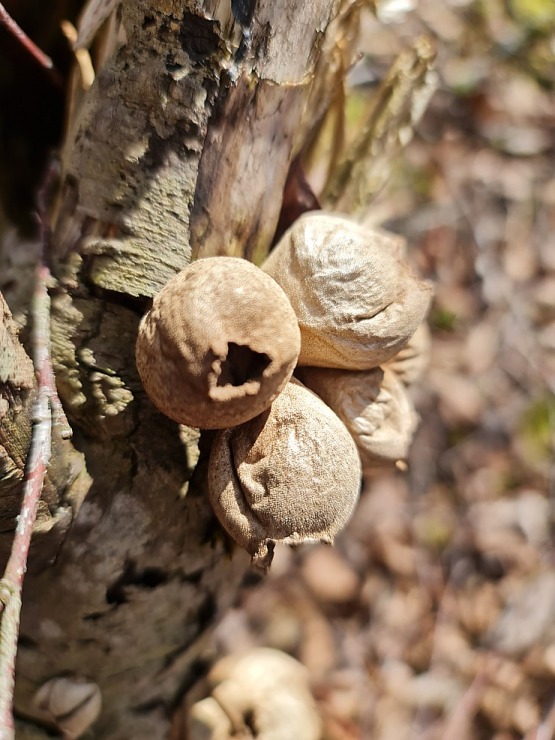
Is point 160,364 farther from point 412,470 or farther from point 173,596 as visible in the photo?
point 412,470

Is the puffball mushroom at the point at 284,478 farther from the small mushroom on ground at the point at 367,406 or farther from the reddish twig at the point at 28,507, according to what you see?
the reddish twig at the point at 28,507

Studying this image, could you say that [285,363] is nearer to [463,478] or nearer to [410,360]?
[410,360]

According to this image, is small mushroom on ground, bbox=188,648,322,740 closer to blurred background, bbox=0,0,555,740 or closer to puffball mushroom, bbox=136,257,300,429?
blurred background, bbox=0,0,555,740

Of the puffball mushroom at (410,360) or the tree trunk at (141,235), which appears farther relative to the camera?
the puffball mushroom at (410,360)

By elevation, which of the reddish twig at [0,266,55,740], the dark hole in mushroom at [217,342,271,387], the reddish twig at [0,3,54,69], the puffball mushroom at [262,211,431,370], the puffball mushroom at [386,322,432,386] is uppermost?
the reddish twig at [0,3,54,69]

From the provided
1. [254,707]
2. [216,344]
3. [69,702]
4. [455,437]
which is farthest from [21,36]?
[455,437]

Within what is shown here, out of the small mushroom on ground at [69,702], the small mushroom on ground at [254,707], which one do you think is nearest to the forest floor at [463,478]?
the small mushroom on ground at [254,707]

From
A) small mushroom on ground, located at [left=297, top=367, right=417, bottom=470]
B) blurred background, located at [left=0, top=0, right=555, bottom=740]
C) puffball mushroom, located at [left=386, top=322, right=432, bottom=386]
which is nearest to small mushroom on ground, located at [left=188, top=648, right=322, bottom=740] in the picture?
blurred background, located at [left=0, top=0, right=555, bottom=740]
